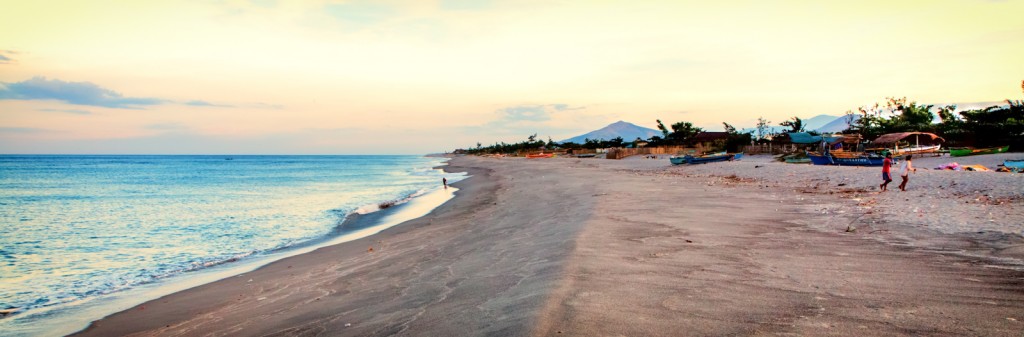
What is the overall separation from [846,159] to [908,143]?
62.3ft

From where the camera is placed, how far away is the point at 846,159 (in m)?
30.4

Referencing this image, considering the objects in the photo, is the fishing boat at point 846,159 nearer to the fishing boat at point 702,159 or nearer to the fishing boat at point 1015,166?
the fishing boat at point 1015,166

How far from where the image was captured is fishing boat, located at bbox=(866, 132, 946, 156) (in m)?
36.7

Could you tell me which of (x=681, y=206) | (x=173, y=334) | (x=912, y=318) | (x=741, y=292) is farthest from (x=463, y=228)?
(x=912, y=318)

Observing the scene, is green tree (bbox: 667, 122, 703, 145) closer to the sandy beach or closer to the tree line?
the tree line

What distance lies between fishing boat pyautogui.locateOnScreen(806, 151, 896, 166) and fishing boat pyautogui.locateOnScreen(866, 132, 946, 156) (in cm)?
740

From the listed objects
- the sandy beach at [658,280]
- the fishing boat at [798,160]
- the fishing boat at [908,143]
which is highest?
the fishing boat at [908,143]

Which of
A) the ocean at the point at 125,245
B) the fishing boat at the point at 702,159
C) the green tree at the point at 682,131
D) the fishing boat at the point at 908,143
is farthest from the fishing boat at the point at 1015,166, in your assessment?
the green tree at the point at 682,131

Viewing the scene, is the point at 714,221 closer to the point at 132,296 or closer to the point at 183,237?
the point at 132,296

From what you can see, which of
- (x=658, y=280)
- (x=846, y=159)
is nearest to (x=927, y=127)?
(x=846, y=159)

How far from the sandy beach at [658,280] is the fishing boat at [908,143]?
2936cm

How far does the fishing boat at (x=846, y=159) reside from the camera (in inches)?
1126

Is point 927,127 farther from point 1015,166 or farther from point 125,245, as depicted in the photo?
point 125,245

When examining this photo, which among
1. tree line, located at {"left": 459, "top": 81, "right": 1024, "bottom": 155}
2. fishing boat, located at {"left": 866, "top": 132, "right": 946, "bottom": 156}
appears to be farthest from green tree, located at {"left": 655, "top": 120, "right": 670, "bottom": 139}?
fishing boat, located at {"left": 866, "top": 132, "right": 946, "bottom": 156}
